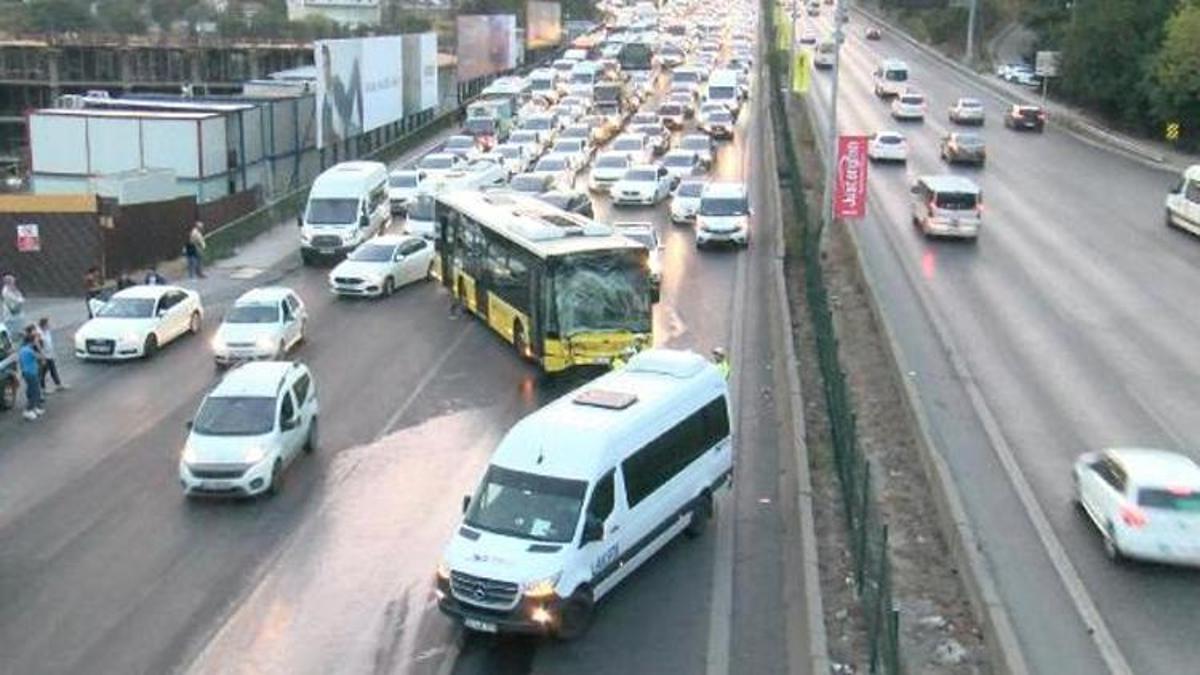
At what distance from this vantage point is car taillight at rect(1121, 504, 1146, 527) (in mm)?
17688

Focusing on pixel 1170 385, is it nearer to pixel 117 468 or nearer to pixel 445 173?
pixel 117 468

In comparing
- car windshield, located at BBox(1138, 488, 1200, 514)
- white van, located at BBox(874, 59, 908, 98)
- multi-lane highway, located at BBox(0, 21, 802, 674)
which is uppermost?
white van, located at BBox(874, 59, 908, 98)

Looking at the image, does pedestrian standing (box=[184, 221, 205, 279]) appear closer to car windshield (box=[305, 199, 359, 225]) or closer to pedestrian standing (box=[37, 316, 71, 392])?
car windshield (box=[305, 199, 359, 225])

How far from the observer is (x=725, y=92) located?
242 feet

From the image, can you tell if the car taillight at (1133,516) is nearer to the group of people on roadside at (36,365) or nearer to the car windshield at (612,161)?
the group of people on roadside at (36,365)

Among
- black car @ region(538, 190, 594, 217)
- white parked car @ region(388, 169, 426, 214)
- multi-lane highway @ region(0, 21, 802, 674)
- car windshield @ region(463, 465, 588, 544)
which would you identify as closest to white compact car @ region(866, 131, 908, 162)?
white parked car @ region(388, 169, 426, 214)

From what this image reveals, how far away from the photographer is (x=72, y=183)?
50.6m

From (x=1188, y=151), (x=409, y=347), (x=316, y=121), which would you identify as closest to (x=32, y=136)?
(x=316, y=121)

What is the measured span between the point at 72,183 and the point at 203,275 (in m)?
13.8

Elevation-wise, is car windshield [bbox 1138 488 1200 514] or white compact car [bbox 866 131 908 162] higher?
white compact car [bbox 866 131 908 162]

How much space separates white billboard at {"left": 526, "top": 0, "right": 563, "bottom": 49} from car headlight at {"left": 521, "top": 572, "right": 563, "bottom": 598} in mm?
99131

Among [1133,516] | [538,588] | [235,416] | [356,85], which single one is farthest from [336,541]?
[356,85]

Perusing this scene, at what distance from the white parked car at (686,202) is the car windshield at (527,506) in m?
27.4

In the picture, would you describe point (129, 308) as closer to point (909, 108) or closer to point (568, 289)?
point (568, 289)
